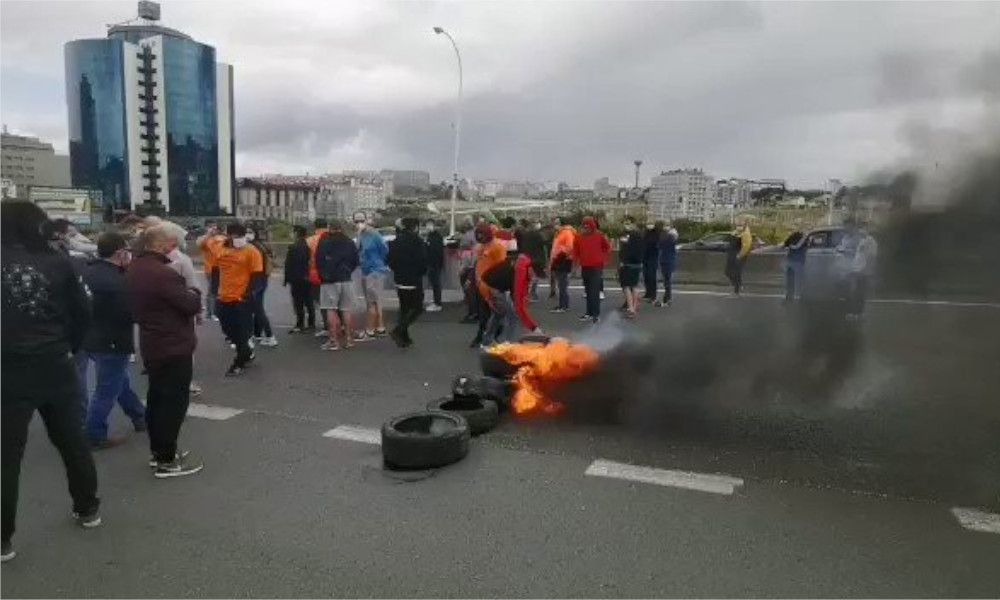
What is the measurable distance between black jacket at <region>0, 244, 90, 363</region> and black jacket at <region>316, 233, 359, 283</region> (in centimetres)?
523

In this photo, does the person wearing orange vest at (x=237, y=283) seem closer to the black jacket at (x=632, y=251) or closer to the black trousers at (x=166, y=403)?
the black trousers at (x=166, y=403)

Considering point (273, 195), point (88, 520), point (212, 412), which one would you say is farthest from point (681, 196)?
point (273, 195)

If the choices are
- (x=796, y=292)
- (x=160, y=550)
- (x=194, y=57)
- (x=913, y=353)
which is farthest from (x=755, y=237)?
(x=194, y=57)

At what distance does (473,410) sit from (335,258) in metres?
4.17

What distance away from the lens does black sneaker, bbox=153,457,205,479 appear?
4.73 m

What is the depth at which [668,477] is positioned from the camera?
15.4 feet

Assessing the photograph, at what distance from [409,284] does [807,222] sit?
587 centimetres

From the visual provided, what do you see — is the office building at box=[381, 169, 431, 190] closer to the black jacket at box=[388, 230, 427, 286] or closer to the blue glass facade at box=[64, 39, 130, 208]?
the blue glass facade at box=[64, 39, 130, 208]

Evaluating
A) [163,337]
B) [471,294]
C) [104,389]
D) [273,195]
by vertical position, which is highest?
[273,195]

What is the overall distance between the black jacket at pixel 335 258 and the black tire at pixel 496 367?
11.0 ft

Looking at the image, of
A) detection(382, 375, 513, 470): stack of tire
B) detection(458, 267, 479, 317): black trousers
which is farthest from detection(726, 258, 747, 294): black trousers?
detection(382, 375, 513, 470): stack of tire

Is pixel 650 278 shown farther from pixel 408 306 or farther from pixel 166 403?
pixel 166 403

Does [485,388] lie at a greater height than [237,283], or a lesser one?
lesser

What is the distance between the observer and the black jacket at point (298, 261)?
34.0 ft
